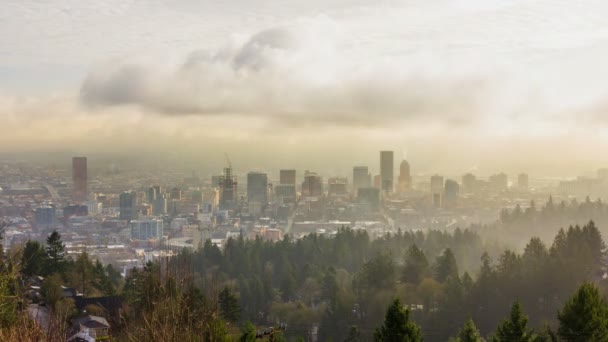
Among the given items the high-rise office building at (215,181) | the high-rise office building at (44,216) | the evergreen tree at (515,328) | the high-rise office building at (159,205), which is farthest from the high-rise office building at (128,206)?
the evergreen tree at (515,328)

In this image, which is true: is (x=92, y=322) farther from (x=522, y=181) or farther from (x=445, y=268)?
(x=522, y=181)

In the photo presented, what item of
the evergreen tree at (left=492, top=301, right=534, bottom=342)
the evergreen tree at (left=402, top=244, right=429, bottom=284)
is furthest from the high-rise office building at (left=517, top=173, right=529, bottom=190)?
the evergreen tree at (left=492, top=301, right=534, bottom=342)

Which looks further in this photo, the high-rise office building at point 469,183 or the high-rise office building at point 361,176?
the high-rise office building at point 361,176

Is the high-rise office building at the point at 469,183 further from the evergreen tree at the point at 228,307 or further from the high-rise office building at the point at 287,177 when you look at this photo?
the evergreen tree at the point at 228,307

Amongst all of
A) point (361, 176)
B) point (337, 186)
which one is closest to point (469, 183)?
point (361, 176)

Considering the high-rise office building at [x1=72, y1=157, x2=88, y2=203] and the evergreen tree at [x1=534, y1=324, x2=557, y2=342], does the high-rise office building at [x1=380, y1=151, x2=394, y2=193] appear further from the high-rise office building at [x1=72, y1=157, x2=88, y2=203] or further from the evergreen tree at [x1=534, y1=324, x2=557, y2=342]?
the evergreen tree at [x1=534, y1=324, x2=557, y2=342]
